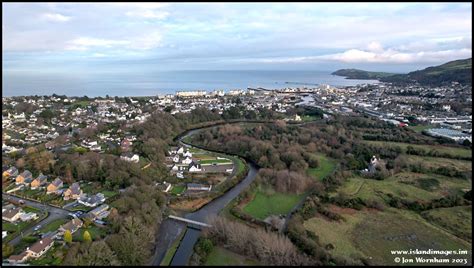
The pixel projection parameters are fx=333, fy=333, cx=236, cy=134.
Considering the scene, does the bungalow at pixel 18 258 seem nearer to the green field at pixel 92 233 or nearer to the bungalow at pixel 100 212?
the green field at pixel 92 233

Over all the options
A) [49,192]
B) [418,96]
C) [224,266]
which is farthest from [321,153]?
[418,96]

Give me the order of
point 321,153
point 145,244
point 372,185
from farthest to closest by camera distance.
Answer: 1. point 321,153
2. point 372,185
3. point 145,244

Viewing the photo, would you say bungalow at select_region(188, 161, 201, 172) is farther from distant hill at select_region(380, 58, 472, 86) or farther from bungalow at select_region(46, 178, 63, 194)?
distant hill at select_region(380, 58, 472, 86)

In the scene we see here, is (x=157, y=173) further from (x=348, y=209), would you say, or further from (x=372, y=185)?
(x=372, y=185)

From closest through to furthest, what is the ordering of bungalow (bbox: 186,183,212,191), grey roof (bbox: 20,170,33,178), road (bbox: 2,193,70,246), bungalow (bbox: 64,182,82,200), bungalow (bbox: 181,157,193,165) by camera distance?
road (bbox: 2,193,70,246) → bungalow (bbox: 64,182,82,200) → bungalow (bbox: 186,183,212,191) → grey roof (bbox: 20,170,33,178) → bungalow (bbox: 181,157,193,165)

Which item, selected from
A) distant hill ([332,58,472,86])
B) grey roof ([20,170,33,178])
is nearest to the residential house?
grey roof ([20,170,33,178])

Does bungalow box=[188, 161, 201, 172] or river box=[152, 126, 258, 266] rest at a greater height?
bungalow box=[188, 161, 201, 172]

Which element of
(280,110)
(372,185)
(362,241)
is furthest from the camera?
(280,110)

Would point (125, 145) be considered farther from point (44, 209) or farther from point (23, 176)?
point (44, 209)
